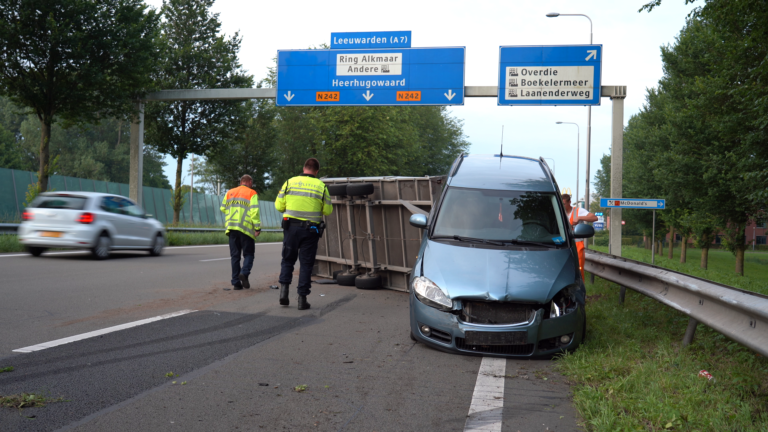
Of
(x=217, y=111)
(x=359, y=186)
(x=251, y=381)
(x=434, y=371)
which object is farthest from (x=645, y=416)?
(x=217, y=111)

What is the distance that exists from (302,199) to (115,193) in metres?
31.9

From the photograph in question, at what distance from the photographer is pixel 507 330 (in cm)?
543

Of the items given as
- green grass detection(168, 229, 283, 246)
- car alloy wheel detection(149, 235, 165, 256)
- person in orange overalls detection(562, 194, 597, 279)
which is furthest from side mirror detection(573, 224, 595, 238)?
green grass detection(168, 229, 283, 246)

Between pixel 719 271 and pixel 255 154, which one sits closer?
pixel 719 271

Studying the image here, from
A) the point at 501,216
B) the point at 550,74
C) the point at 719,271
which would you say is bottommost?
the point at 719,271

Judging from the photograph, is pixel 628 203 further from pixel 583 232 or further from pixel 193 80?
pixel 193 80

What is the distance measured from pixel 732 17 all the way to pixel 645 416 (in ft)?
Result: 30.8

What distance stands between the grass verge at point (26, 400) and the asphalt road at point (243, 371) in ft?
0.29

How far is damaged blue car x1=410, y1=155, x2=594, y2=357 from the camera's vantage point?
547 centimetres

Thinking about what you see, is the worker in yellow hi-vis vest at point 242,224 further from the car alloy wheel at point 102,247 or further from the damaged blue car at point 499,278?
the car alloy wheel at point 102,247

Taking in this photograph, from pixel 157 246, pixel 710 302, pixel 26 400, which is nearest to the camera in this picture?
pixel 26 400

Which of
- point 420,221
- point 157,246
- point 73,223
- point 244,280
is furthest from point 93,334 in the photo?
point 157,246

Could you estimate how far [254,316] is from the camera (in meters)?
7.39

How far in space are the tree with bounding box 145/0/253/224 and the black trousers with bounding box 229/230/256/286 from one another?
19.7 meters
